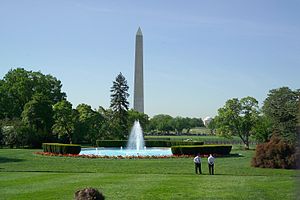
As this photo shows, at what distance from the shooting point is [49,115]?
64188mm

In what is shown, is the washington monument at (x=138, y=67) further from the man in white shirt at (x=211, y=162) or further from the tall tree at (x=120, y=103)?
the man in white shirt at (x=211, y=162)

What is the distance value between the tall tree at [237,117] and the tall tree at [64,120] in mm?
22141

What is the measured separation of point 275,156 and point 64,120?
39384 mm

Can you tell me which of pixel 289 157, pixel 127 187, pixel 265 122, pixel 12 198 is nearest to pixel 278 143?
pixel 289 157

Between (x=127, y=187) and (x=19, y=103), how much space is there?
6059 centimetres

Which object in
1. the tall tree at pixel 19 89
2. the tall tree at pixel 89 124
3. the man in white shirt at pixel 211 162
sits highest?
the tall tree at pixel 19 89

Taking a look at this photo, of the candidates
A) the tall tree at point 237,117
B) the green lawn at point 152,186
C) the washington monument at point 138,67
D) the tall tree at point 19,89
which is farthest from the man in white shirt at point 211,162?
the washington monument at point 138,67

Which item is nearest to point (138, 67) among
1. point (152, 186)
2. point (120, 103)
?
point (120, 103)

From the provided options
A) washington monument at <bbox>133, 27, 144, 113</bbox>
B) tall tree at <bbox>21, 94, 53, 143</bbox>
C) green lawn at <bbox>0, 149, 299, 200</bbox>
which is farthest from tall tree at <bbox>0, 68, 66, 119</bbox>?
green lawn at <bbox>0, 149, 299, 200</bbox>

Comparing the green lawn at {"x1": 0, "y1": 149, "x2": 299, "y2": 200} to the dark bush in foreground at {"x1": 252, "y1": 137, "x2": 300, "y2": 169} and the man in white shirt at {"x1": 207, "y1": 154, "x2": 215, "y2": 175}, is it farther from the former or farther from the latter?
the dark bush in foreground at {"x1": 252, "y1": 137, "x2": 300, "y2": 169}

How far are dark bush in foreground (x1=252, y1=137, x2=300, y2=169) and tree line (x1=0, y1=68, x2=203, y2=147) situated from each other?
37.8m

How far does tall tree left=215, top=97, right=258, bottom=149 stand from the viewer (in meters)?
59.8

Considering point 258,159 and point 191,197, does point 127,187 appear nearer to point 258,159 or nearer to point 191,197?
point 191,197

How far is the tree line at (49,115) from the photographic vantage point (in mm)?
59125
